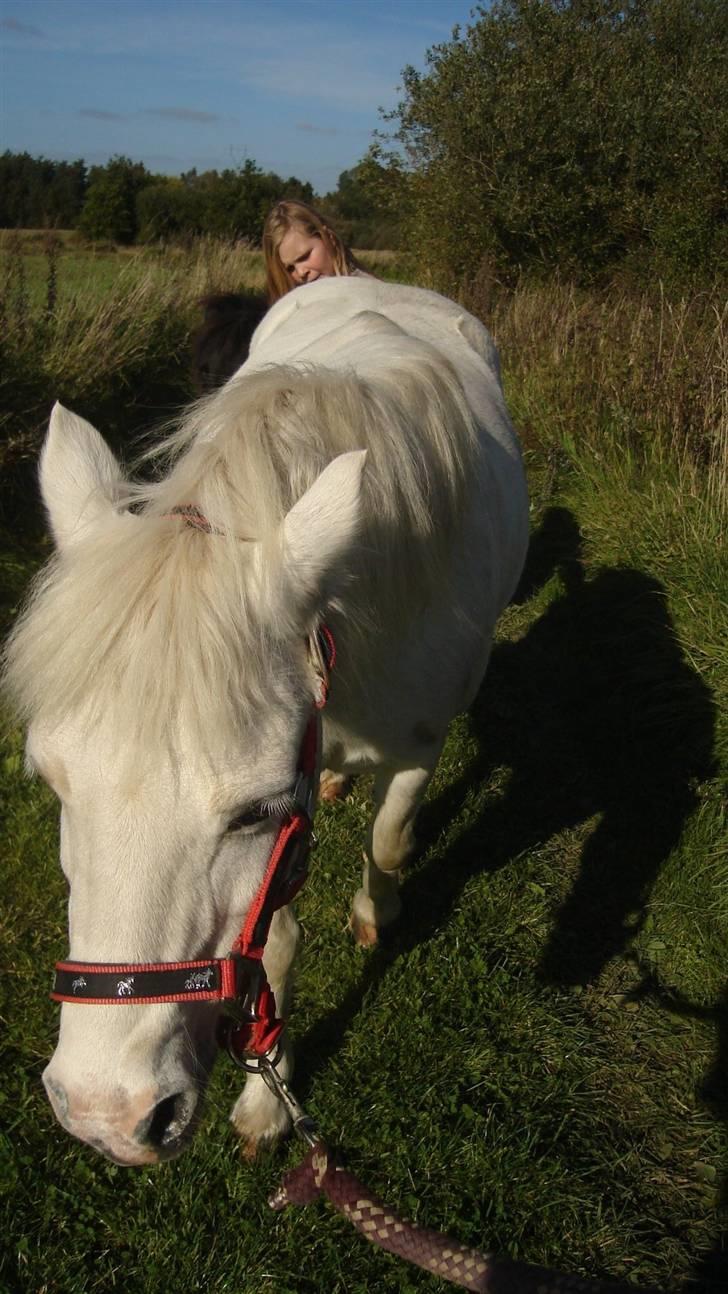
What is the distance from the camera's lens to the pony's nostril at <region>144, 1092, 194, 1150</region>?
4.20 feet

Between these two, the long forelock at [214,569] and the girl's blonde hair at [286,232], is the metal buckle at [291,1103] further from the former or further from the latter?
the girl's blonde hair at [286,232]

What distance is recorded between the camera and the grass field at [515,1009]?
213 cm

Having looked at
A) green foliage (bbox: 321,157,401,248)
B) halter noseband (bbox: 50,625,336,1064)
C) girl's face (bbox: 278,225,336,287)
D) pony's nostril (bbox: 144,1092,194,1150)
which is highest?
green foliage (bbox: 321,157,401,248)

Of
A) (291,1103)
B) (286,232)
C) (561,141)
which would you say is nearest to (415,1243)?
(291,1103)

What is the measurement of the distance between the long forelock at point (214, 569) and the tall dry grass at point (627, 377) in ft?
10.2

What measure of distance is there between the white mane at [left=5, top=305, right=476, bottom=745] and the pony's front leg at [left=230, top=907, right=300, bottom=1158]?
1.03 meters

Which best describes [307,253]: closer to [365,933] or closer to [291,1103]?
[365,933]

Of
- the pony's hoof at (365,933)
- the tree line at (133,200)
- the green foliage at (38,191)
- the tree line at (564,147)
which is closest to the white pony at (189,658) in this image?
the pony's hoof at (365,933)

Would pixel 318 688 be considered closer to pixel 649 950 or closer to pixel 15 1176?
pixel 15 1176

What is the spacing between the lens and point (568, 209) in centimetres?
1323

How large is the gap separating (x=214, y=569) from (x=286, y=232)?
3916 mm

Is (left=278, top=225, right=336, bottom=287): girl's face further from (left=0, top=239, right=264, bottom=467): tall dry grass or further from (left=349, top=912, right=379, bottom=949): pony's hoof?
(left=349, top=912, right=379, bottom=949): pony's hoof

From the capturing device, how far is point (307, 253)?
182 inches

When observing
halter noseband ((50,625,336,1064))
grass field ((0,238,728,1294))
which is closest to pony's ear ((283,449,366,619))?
halter noseband ((50,625,336,1064))
